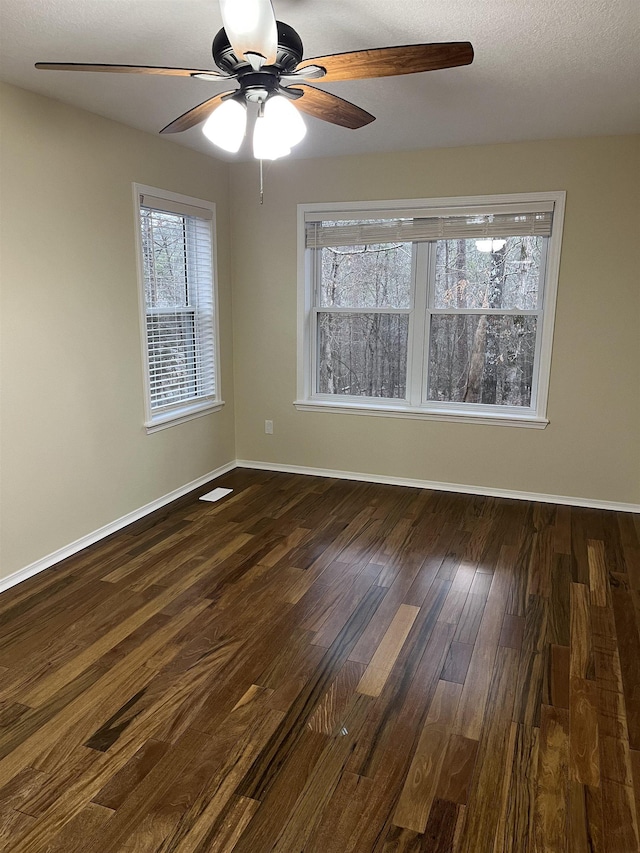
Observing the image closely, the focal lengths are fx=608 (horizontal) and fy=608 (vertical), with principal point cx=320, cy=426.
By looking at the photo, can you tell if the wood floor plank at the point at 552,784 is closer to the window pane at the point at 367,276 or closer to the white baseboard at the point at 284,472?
the white baseboard at the point at 284,472

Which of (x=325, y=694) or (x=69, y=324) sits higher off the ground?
(x=69, y=324)

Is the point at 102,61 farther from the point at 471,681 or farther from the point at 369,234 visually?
the point at 471,681

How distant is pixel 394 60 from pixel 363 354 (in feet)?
9.95

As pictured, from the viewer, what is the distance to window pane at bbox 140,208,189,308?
391 centimetres

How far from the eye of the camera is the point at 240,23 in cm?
155

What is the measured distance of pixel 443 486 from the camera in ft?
15.1

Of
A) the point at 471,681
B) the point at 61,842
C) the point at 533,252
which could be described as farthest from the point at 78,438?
the point at 533,252

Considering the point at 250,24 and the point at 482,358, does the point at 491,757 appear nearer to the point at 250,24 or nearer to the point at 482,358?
the point at 250,24

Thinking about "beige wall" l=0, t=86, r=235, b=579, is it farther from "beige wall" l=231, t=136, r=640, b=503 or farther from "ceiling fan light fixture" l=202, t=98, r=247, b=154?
"ceiling fan light fixture" l=202, t=98, r=247, b=154

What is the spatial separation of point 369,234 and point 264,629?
9.74 feet

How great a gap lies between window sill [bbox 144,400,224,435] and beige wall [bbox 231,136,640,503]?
40cm

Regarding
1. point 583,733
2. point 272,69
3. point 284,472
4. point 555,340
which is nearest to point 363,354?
point 284,472

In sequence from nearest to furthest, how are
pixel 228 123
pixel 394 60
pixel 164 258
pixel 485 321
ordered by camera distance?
pixel 394 60 → pixel 228 123 → pixel 164 258 → pixel 485 321

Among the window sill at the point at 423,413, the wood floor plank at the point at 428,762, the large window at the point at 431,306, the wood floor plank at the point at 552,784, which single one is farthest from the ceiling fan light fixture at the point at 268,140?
the window sill at the point at 423,413
